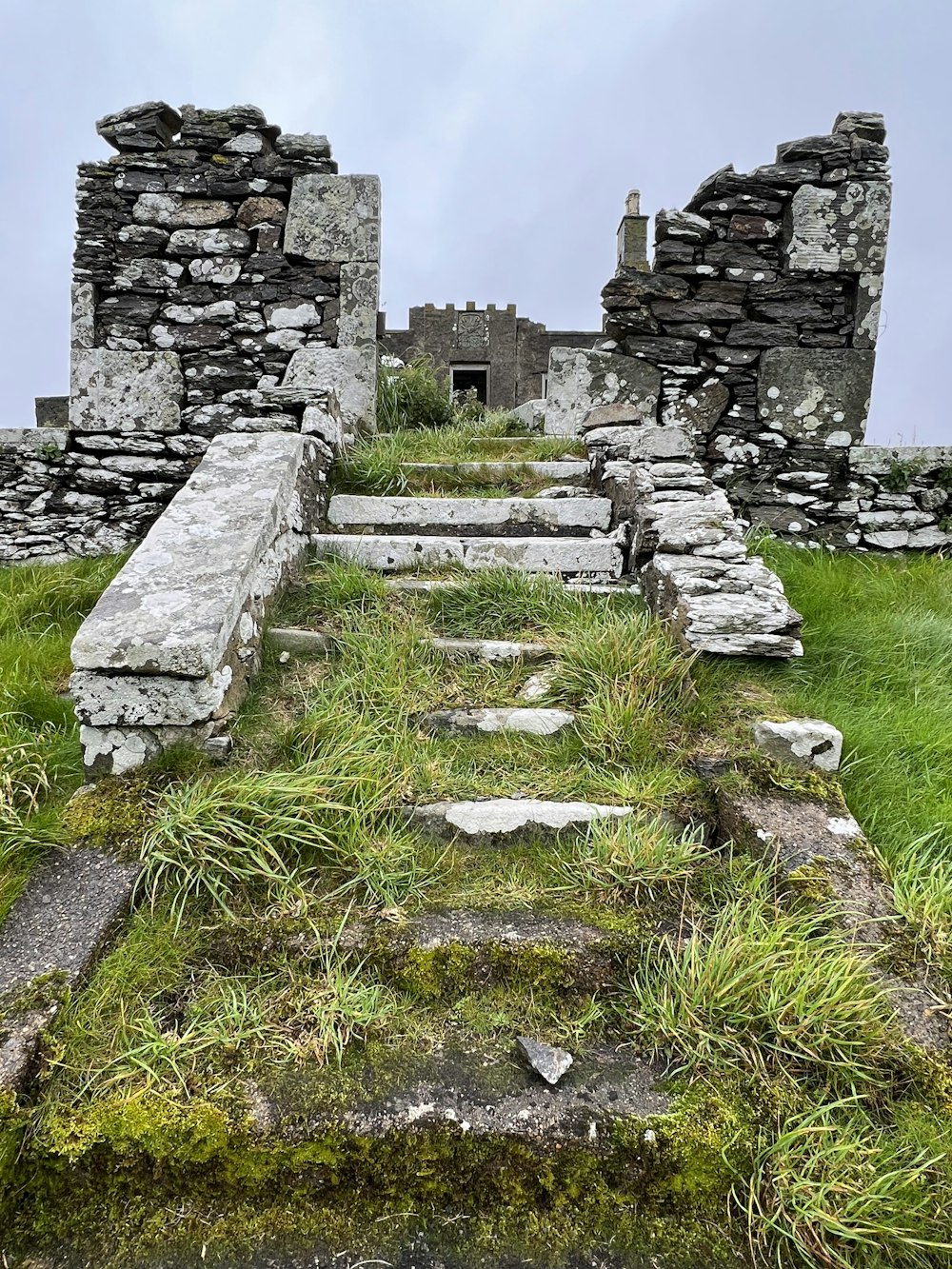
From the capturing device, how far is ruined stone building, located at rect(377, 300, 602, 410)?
70.9 feet

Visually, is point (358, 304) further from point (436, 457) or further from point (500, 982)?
point (500, 982)

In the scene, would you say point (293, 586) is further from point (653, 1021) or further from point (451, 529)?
point (653, 1021)

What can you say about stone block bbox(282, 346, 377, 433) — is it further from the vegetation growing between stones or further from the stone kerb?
the vegetation growing between stones

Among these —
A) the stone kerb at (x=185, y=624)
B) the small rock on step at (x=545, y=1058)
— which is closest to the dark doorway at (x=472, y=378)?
the stone kerb at (x=185, y=624)

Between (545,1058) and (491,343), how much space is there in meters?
22.3

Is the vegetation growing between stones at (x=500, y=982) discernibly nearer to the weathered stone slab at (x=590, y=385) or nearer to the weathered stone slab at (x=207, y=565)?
the weathered stone slab at (x=207, y=565)

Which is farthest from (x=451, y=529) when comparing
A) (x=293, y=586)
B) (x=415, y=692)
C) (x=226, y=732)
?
(x=226, y=732)

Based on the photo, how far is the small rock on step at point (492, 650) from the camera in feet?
9.18

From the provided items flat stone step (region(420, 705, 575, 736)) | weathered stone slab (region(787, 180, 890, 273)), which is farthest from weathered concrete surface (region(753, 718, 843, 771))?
weathered stone slab (region(787, 180, 890, 273))

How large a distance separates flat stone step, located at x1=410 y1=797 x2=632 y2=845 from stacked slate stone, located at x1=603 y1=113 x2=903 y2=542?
13.6 feet

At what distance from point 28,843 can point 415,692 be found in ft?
4.05

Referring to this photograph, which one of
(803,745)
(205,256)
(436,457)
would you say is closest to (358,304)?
(205,256)

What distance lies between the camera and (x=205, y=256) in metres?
5.27

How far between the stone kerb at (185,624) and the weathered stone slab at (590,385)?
3.05 meters
